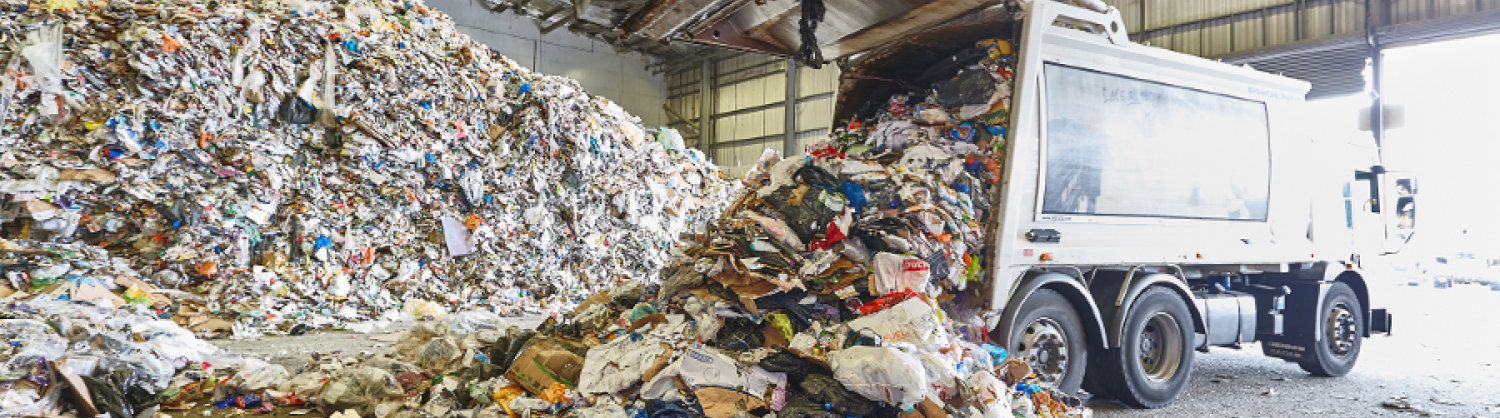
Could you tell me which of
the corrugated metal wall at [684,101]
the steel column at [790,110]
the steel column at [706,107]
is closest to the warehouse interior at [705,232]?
the steel column at [790,110]

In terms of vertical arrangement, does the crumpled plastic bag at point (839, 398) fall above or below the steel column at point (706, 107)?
below

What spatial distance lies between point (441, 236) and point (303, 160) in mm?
1495

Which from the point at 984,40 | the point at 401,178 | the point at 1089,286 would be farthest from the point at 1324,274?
the point at 401,178

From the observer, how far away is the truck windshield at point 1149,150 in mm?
3543

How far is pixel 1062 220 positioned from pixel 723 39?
1905mm

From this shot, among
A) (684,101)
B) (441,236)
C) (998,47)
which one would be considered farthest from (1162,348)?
(684,101)

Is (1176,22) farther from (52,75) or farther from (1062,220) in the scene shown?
(52,75)

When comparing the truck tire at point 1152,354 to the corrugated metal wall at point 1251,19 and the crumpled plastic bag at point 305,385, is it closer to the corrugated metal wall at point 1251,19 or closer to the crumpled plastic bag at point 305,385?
the crumpled plastic bag at point 305,385

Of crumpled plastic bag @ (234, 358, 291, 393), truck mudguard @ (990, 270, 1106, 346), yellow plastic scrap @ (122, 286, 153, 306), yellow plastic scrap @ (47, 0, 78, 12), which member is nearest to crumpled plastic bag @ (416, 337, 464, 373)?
crumpled plastic bag @ (234, 358, 291, 393)

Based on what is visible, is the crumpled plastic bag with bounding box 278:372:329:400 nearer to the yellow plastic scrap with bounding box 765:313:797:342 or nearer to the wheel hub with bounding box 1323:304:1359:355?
the yellow plastic scrap with bounding box 765:313:797:342

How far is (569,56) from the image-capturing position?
65.1ft

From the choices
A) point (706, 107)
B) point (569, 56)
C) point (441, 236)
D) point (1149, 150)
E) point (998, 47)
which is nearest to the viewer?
point (998, 47)

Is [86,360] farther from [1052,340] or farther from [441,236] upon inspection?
[1052,340]

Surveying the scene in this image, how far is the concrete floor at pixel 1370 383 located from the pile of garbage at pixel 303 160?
6.28 metres
